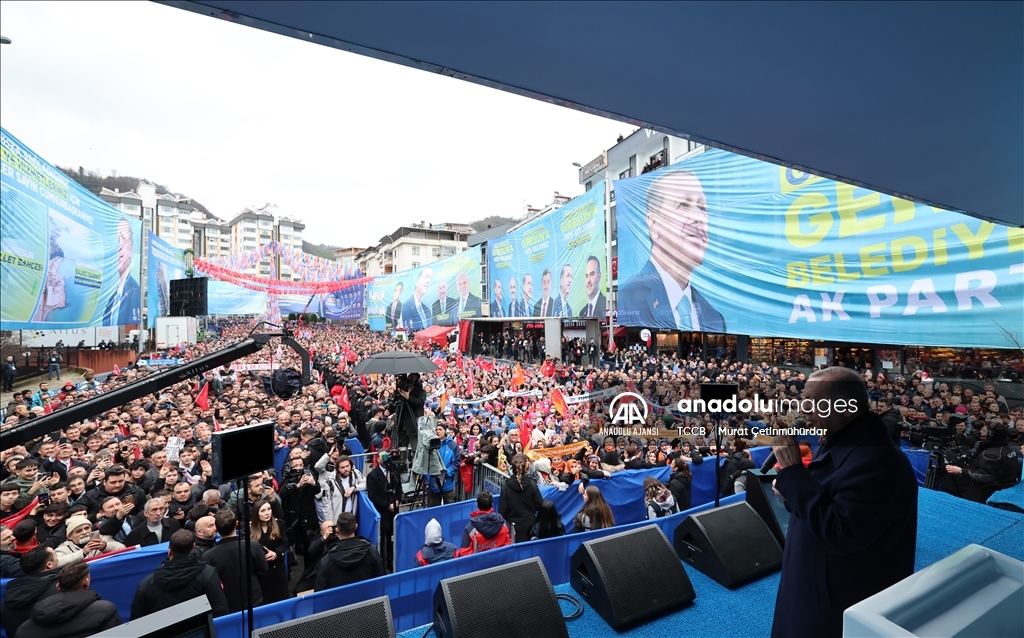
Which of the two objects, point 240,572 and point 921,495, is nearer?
point 240,572

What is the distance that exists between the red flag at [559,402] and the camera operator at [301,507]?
11.7 ft

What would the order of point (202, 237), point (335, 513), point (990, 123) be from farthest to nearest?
1. point (335, 513)
2. point (202, 237)
3. point (990, 123)

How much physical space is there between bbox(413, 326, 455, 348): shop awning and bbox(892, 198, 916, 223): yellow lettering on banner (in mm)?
5615

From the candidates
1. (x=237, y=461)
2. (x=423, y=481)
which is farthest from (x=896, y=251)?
(x=237, y=461)

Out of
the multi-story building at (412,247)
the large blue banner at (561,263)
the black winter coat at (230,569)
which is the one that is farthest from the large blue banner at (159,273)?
the large blue banner at (561,263)

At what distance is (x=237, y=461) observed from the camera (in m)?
1.83

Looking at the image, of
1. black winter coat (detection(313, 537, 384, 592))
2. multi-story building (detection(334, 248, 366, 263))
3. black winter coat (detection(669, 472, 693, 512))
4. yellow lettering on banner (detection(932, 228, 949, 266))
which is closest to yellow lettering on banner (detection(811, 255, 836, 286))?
yellow lettering on banner (detection(932, 228, 949, 266))

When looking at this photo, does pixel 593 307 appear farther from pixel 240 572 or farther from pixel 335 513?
pixel 240 572

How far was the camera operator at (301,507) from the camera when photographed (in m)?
3.79

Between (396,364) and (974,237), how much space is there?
6116mm

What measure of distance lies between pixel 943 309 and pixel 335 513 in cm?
673

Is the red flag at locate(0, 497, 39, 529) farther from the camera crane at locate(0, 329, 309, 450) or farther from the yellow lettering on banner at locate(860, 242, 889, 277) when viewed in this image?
the yellow lettering on banner at locate(860, 242, 889, 277)

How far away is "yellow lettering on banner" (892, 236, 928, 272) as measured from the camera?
4.73 metres

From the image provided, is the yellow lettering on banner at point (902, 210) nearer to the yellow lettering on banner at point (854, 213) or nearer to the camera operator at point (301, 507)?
the yellow lettering on banner at point (854, 213)
